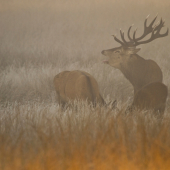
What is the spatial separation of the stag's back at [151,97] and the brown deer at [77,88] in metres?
0.41

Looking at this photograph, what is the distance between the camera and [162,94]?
108 inches

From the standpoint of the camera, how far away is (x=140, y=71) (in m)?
3.44

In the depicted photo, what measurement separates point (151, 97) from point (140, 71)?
75cm

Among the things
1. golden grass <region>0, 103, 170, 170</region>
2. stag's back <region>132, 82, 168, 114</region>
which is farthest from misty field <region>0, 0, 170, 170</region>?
golden grass <region>0, 103, 170, 170</region>

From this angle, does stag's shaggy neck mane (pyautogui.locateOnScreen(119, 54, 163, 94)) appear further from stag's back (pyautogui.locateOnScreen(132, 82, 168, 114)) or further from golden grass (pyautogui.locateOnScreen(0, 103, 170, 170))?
golden grass (pyautogui.locateOnScreen(0, 103, 170, 170))

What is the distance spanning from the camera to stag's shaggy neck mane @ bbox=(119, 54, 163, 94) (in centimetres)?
338

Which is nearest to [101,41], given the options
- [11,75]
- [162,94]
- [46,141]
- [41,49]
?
[41,49]

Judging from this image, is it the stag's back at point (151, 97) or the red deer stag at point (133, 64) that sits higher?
the red deer stag at point (133, 64)

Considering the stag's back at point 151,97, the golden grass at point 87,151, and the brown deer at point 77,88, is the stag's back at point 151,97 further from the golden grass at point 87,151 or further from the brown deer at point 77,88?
the golden grass at point 87,151

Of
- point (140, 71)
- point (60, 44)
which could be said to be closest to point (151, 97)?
point (140, 71)

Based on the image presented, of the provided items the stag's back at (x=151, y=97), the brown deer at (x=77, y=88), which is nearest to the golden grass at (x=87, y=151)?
the stag's back at (x=151, y=97)

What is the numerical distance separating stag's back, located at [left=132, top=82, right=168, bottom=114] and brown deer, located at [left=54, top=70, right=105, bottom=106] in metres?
0.41

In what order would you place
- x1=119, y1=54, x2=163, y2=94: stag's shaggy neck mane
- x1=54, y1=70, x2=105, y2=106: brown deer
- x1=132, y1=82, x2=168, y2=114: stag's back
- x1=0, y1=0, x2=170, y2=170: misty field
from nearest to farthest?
x1=132, y1=82, x2=168, y2=114: stag's back, x1=54, y1=70, x2=105, y2=106: brown deer, x1=119, y1=54, x2=163, y2=94: stag's shaggy neck mane, x1=0, y1=0, x2=170, y2=170: misty field

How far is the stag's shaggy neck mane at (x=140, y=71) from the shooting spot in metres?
3.38
